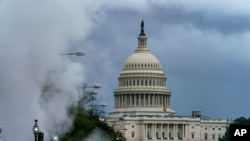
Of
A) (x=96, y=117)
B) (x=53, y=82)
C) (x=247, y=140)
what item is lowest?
(x=247, y=140)

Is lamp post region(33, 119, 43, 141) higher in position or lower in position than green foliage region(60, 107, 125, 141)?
lower

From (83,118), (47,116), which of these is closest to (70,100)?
(47,116)

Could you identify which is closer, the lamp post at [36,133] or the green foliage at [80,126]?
the lamp post at [36,133]

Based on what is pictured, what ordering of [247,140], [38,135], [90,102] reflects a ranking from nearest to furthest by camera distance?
[247,140], [38,135], [90,102]

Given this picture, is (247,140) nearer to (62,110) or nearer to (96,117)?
(62,110)

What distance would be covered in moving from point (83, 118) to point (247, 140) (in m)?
54.3

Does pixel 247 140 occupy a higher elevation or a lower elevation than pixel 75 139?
lower

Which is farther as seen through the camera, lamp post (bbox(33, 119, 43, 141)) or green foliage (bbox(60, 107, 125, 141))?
green foliage (bbox(60, 107, 125, 141))

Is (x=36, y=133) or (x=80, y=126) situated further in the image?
(x=80, y=126)

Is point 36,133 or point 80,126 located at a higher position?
point 80,126

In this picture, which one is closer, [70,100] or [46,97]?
[46,97]

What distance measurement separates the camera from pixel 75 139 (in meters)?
64.8

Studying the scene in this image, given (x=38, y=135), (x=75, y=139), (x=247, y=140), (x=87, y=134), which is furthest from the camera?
(x=87, y=134)

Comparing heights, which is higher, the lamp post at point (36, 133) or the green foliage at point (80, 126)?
the green foliage at point (80, 126)
